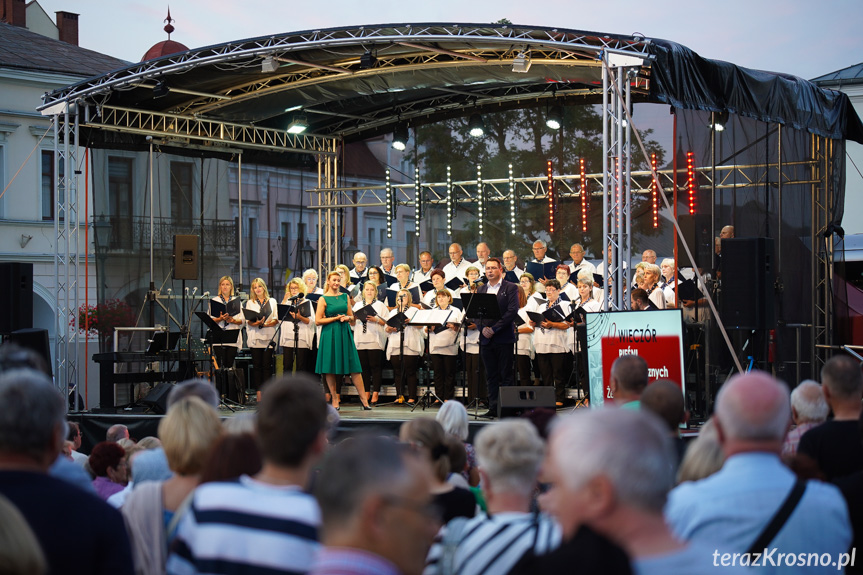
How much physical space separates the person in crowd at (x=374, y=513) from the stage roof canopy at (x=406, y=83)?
27.0 ft

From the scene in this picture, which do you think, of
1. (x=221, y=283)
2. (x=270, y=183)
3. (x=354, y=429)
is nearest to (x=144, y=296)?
(x=221, y=283)

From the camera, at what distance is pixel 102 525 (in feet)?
8.48

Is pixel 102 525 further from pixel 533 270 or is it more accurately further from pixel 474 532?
pixel 533 270

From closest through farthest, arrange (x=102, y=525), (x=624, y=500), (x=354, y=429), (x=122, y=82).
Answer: (x=624, y=500) < (x=102, y=525) < (x=354, y=429) < (x=122, y=82)

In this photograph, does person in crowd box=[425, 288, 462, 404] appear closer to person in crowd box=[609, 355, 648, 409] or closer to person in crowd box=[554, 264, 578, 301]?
person in crowd box=[554, 264, 578, 301]

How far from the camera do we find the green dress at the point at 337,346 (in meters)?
13.1

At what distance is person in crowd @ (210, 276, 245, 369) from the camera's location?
14719 millimetres

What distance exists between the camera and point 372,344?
14117mm

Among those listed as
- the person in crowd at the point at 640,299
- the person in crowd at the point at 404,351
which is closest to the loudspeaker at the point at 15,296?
the person in crowd at the point at 404,351

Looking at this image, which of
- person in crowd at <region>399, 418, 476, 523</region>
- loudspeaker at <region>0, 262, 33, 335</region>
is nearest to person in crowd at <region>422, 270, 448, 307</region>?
loudspeaker at <region>0, 262, 33, 335</region>

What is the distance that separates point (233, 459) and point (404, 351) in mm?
11013

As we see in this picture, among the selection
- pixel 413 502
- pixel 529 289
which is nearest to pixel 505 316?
pixel 529 289

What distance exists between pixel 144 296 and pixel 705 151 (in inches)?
352

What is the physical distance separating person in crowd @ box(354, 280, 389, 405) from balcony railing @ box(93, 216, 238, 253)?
3830 millimetres
